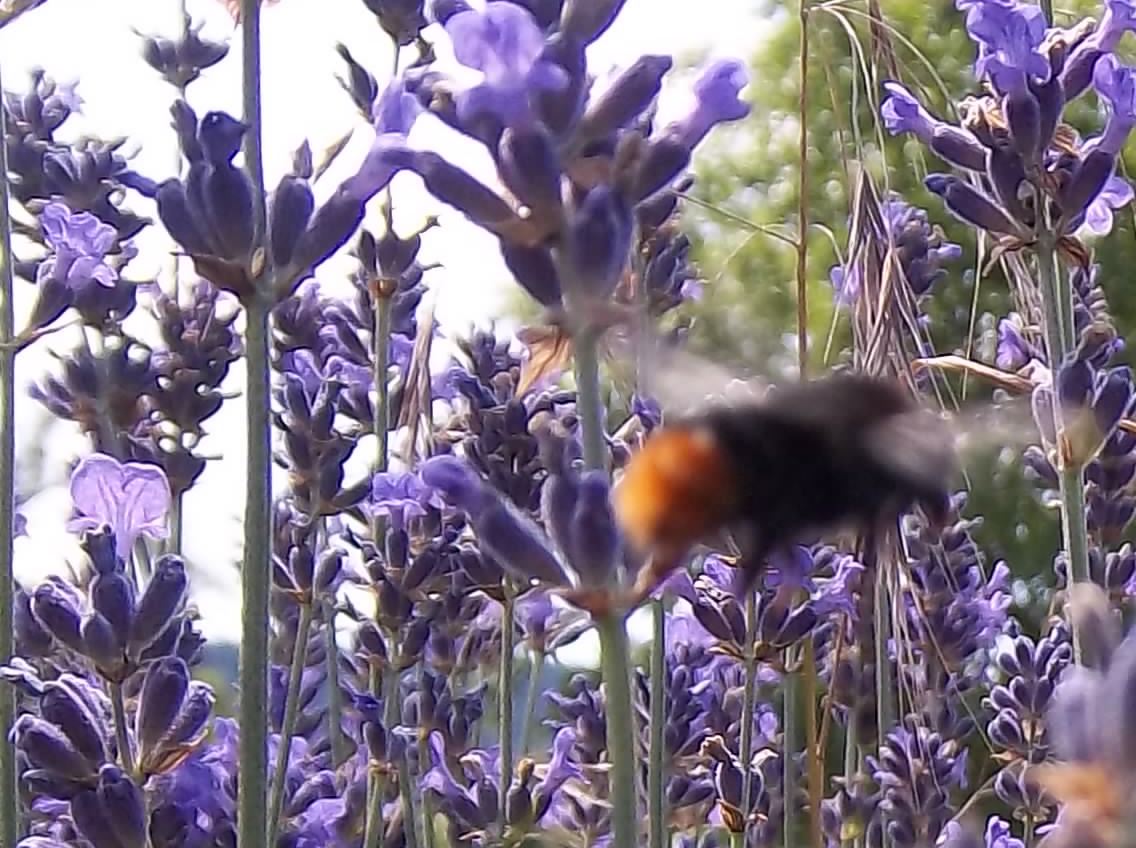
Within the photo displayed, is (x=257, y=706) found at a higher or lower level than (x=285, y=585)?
lower

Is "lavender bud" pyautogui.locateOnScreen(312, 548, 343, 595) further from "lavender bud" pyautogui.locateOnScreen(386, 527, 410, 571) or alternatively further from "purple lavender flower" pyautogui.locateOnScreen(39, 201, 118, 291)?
"purple lavender flower" pyautogui.locateOnScreen(39, 201, 118, 291)

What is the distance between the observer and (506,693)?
2.82 metres

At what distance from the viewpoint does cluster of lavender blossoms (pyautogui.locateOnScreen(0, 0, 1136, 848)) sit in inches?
55.9

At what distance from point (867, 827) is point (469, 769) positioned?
0.74m

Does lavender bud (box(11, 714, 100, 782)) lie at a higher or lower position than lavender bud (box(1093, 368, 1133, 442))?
lower

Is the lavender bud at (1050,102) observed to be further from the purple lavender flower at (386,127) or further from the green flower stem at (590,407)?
the green flower stem at (590,407)

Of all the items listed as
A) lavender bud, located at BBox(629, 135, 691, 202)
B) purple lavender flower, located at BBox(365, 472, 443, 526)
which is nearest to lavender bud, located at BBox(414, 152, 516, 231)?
lavender bud, located at BBox(629, 135, 691, 202)

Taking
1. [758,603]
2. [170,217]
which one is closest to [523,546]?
[170,217]

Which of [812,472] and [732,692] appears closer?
[812,472]

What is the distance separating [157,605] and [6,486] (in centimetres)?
50

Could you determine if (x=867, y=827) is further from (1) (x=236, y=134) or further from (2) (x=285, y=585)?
(1) (x=236, y=134)

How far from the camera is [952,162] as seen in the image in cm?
201

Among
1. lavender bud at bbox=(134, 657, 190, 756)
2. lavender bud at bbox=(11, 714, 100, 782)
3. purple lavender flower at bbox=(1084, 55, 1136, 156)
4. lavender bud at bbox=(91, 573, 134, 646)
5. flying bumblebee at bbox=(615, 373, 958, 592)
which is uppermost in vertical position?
purple lavender flower at bbox=(1084, 55, 1136, 156)

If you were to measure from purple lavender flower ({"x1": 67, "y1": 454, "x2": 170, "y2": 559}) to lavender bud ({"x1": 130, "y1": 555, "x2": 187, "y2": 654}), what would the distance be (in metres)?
0.34
